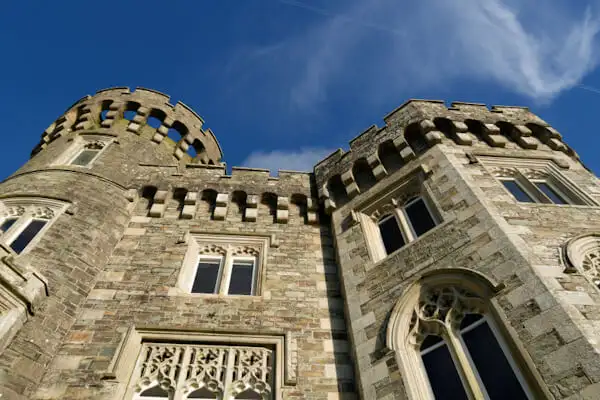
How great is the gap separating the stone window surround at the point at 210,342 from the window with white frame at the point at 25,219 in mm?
2964

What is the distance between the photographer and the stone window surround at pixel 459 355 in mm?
5035

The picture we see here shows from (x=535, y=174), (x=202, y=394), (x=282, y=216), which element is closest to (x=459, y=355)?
(x=202, y=394)

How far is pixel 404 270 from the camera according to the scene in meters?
7.36

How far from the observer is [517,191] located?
853 cm

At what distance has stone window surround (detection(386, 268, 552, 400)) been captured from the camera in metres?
5.04

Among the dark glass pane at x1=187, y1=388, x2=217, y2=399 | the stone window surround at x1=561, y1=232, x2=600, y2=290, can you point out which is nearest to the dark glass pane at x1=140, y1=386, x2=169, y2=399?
the dark glass pane at x1=187, y1=388, x2=217, y2=399

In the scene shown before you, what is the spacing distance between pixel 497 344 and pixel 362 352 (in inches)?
76.9

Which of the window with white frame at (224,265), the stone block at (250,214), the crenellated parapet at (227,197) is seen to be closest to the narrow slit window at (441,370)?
the window with white frame at (224,265)

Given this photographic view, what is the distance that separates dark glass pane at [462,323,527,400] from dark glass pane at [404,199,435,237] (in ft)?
8.62

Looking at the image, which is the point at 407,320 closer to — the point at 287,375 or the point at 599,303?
the point at 287,375

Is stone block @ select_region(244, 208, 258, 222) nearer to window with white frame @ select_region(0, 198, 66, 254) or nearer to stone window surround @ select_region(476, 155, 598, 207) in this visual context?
window with white frame @ select_region(0, 198, 66, 254)

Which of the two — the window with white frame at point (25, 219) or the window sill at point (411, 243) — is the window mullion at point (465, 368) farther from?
the window with white frame at point (25, 219)

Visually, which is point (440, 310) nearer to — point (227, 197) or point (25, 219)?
point (227, 197)

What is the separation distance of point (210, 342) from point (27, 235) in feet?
14.9
